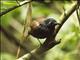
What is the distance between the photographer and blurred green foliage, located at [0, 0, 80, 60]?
1.74m

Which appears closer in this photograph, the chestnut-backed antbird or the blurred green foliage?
the chestnut-backed antbird

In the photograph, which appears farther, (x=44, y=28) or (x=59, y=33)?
(x=59, y=33)

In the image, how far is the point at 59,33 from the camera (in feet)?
5.44

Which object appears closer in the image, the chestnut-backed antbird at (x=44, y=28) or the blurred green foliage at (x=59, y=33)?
the chestnut-backed antbird at (x=44, y=28)

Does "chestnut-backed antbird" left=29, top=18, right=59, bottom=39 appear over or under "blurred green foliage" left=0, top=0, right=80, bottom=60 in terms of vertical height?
under

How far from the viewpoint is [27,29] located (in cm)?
122

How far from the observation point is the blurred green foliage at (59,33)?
5.70 ft

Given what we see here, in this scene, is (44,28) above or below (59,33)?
below

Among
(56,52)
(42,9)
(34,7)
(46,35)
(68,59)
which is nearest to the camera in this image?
(46,35)

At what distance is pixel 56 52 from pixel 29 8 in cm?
91

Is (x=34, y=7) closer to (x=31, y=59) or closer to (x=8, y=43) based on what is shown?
(x=8, y=43)

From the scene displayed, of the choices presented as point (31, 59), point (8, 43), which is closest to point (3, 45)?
point (8, 43)

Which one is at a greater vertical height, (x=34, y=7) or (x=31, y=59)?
(x=34, y=7)

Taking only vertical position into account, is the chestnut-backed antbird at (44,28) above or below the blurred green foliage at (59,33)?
below
